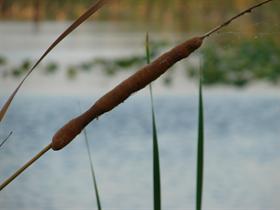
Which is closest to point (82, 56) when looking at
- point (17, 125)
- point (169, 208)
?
point (17, 125)

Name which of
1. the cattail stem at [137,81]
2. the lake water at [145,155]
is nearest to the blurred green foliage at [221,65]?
the lake water at [145,155]

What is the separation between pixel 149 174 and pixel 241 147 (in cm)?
57

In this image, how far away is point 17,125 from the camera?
444 cm

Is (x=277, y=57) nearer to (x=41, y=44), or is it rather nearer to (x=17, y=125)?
(x=41, y=44)

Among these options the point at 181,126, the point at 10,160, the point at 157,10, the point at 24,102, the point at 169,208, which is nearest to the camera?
the point at 169,208

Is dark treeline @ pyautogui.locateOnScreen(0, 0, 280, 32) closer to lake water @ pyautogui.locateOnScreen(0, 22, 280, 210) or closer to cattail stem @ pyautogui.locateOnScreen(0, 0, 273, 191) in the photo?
lake water @ pyautogui.locateOnScreen(0, 22, 280, 210)

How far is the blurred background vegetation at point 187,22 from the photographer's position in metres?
5.07

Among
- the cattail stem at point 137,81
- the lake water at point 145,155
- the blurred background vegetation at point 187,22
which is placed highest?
the cattail stem at point 137,81

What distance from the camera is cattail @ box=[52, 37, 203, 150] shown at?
394mm

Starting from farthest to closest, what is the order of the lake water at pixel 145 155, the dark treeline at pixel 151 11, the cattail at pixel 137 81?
the dark treeline at pixel 151 11 → the lake water at pixel 145 155 → the cattail at pixel 137 81

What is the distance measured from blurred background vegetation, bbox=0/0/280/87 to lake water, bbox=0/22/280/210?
100mm

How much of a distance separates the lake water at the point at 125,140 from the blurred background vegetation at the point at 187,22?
10 cm

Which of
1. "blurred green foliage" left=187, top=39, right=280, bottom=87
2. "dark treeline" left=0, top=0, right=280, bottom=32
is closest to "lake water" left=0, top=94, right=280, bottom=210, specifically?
"blurred green foliage" left=187, top=39, right=280, bottom=87

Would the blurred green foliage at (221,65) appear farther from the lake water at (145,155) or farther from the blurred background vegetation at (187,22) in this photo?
the lake water at (145,155)
